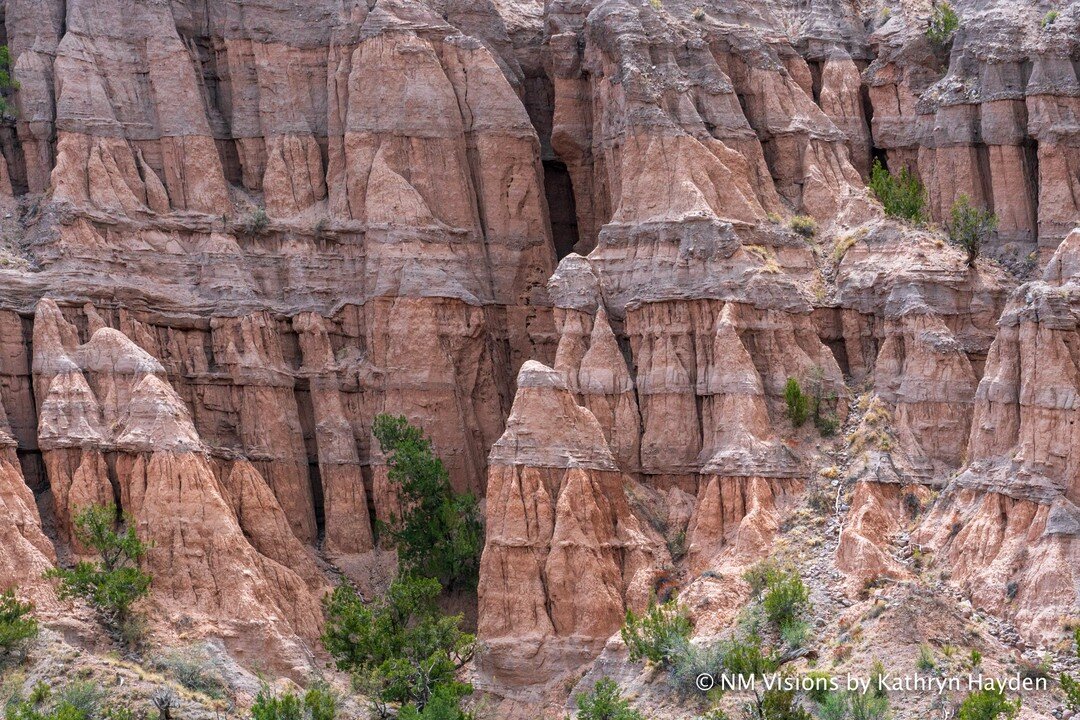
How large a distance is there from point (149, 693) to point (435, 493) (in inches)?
608

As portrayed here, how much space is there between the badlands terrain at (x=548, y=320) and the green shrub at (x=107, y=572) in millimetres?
707

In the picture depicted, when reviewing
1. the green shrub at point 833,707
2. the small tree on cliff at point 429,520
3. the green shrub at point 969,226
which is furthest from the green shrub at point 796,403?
the green shrub at point 833,707

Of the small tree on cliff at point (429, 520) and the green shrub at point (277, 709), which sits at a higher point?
the small tree on cliff at point (429, 520)

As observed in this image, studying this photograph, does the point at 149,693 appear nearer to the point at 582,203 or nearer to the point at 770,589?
the point at 770,589

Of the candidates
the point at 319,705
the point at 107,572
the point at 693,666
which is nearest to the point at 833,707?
the point at 693,666

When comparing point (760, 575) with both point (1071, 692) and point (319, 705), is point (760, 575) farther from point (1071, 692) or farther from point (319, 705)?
point (319, 705)

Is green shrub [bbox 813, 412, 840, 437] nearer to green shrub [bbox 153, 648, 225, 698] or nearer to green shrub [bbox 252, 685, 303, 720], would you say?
green shrub [bbox 252, 685, 303, 720]

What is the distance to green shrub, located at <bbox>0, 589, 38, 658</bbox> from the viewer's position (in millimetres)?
65812

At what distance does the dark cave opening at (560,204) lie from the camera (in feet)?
292

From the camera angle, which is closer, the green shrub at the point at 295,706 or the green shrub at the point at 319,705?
the green shrub at the point at 295,706

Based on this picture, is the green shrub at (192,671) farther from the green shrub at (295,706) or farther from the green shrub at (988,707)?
the green shrub at (988,707)

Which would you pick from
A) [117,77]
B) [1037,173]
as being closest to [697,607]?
[1037,173]

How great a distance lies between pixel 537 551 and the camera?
73.2m

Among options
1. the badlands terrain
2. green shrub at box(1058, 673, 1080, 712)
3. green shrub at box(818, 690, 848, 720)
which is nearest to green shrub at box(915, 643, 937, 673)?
the badlands terrain
